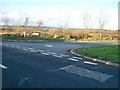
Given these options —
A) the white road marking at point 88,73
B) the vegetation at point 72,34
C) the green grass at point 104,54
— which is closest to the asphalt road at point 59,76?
the white road marking at point 88,73

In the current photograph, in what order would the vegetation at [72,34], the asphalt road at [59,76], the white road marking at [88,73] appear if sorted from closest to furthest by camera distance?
the asphalt road at [59,76] < the white road marking at [88,73] < the vegetation at [72,34]

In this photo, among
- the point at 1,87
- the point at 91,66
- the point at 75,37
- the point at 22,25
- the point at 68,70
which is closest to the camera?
the point at 1,87

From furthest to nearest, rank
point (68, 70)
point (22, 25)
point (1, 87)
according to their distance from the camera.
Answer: point (22, 25) → point (68, 70) → point (1, 87)

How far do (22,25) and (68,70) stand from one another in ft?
112

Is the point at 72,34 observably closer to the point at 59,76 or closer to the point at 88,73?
the point at 88,73

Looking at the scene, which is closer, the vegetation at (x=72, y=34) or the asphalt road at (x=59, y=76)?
the asphalt road at (x=59, y=76)

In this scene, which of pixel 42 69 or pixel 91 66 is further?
pixel 91 66

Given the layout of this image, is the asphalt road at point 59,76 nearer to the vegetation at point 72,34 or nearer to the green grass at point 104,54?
the green grass at point 104,54

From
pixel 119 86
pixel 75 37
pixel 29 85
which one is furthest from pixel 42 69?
pixel 75 37

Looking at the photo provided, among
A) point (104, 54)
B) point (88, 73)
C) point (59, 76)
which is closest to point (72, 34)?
point (104, 54)

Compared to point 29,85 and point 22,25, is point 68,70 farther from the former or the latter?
point 22,25

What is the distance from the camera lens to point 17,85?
7.25 m

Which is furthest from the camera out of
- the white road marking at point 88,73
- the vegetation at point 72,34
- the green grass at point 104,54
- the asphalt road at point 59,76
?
the vegetation at point 72,34

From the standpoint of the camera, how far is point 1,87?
7.05 meters
